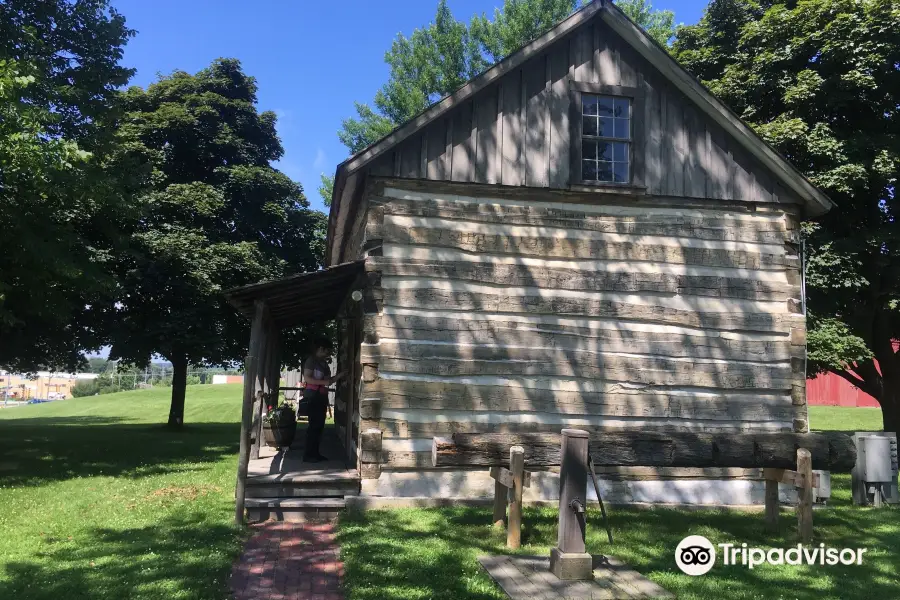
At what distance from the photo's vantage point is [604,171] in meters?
10.0

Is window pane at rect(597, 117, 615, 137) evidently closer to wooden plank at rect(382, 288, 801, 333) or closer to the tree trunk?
wooden plank at rect(382, 288, 801, 333)

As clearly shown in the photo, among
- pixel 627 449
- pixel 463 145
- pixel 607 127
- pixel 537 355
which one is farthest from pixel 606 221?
pixel 627 449

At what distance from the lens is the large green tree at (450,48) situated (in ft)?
98.6

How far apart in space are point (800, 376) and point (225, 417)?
27.8 m

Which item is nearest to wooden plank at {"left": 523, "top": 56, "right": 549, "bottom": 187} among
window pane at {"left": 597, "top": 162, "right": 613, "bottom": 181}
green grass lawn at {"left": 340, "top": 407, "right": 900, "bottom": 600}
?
window pane at {"left": 597, "top": 162, "right": 613, "bottom": 181}

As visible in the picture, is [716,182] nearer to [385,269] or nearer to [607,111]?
[607,111]

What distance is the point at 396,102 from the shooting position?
32.4 metres

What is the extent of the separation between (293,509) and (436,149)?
5388 millimetres

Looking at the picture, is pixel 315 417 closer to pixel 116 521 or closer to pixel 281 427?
pixel 281 427

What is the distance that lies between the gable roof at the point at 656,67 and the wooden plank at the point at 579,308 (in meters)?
1.93

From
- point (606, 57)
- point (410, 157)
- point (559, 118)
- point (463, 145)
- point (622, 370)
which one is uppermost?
point (606, 57)

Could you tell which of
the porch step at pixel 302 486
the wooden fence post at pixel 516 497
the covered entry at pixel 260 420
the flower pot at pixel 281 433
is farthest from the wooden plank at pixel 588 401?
the flower pot at pixel 281 433

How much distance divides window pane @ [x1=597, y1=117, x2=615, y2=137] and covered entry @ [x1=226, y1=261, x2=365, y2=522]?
4.40 metres

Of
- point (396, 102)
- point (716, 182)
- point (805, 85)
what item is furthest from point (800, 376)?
point (396, 102)
